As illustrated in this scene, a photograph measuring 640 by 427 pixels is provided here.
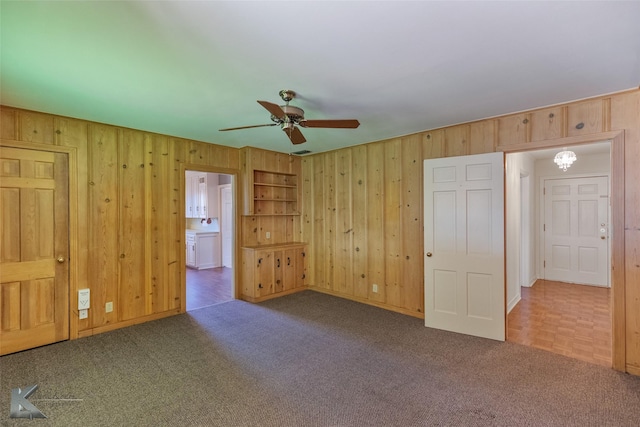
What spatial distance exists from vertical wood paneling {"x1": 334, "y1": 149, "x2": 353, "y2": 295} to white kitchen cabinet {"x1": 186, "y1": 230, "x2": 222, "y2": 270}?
3.80 metres

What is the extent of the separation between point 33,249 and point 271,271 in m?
2.88

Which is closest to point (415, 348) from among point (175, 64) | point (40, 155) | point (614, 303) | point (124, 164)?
point (614, 303)

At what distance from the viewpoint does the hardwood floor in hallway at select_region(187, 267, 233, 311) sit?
4664mm

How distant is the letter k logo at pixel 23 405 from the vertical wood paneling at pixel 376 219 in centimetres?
368

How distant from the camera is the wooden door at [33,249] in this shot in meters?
2.90

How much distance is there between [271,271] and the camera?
4828 millimetres

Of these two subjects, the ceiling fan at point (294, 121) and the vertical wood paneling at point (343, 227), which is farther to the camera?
the vertical wood paneling at point (343, 227)

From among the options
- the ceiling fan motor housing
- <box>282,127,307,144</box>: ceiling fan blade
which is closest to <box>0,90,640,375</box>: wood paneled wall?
<box>282,127,307,144</box>: ceiling fan blade

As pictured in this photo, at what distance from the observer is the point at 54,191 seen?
10.4 feet

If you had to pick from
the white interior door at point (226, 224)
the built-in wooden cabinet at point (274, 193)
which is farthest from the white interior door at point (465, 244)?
the white interior door at point (226, 224)

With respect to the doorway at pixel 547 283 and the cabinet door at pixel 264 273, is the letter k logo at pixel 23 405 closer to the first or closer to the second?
the cabinet door at pixel 264 273

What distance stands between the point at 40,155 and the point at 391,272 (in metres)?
4.40

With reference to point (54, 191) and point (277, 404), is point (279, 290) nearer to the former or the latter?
point (277, 404)

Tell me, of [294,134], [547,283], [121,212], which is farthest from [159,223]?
[547,283]
